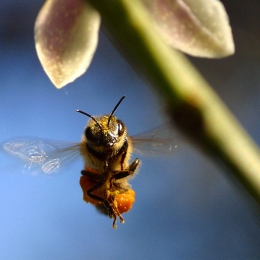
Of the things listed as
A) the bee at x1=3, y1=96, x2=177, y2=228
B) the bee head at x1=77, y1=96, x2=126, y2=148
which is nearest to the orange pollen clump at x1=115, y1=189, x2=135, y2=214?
the bee at x1=3, y1=96, x2=177, y2=228

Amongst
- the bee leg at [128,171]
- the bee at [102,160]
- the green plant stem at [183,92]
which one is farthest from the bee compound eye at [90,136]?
the green plant stem at [183,92]

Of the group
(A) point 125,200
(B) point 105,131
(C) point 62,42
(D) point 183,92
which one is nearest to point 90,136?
(B) point 105,131

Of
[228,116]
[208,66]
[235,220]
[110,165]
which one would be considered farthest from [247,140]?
[235,220]

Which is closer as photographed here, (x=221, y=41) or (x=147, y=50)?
(x=147, y=50)

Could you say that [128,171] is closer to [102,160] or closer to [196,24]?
[102,160]

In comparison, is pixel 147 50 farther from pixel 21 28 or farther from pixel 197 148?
pixel 21 28

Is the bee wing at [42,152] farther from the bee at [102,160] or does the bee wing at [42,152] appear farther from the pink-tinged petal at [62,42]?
the pink-tinged petal at [62,42]
